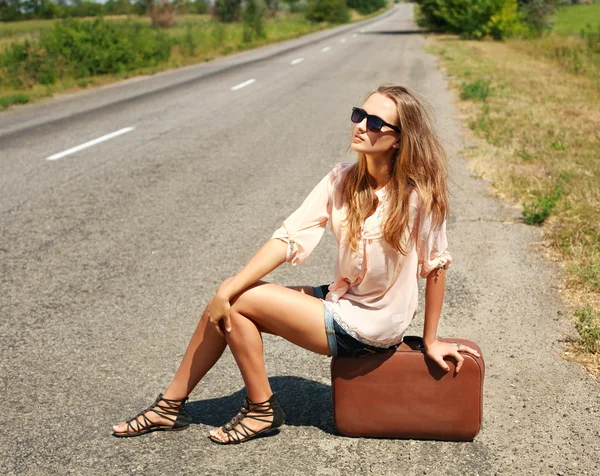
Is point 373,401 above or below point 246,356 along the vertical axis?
below

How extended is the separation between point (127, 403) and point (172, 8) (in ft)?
136

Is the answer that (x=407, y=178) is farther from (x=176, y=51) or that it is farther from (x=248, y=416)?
(x=176, y=51)

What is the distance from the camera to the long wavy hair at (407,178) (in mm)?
2676

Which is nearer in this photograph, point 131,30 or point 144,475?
point 144,475

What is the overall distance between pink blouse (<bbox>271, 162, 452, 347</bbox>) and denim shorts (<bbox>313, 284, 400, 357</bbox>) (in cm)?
2

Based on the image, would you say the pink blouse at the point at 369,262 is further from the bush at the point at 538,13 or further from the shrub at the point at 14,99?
the bush at the point at 538,13

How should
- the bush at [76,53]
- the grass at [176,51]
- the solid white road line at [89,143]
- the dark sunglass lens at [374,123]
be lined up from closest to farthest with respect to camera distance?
the dark sunglass lens at [374,123]
the solid white road line at [89,143]
the grass at [176,51]
the bush at [76,53]

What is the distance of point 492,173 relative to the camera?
7.42 m

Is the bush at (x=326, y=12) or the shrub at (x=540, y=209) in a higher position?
the shrub at (x=540, y=209)

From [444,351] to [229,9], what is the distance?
6344 cm

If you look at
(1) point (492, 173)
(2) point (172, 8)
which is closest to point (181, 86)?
(1) point (492, 173)

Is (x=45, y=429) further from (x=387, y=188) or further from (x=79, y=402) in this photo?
(x=387, y=188)


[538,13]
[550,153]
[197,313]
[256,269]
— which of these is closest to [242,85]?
[550,153]

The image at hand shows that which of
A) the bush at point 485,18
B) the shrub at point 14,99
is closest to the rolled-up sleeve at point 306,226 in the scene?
the shrub at point 14,99
